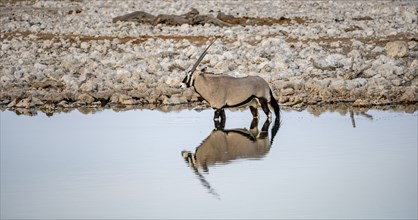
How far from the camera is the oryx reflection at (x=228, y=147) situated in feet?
37.3

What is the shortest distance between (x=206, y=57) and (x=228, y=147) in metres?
7.20

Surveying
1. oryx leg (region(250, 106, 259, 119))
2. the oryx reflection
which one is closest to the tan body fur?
oryx leg (region(250, 106, 259, 119))

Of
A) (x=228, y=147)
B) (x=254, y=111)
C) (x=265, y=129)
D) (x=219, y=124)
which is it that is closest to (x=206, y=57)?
(x=254, y=111)

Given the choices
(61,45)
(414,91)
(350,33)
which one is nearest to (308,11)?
(350,33)

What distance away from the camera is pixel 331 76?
18.1m

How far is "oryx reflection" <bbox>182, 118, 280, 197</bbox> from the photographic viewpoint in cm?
1136

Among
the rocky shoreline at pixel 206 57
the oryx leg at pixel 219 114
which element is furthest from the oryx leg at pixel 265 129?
the rocky shoreline at pixel 206 57

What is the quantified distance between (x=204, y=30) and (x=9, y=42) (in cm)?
392

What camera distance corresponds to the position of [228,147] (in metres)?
12.4

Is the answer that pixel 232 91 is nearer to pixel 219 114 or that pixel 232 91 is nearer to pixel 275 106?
pixel 219 114

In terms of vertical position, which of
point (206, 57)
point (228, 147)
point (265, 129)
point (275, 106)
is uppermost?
point (206, 57)

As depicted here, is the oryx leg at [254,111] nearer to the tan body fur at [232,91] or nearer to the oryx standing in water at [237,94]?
the oryx standing in water at [237,94]

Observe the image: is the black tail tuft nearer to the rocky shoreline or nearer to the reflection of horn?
the rocky shoreline

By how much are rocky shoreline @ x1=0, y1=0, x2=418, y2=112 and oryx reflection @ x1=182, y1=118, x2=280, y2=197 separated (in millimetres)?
2574
